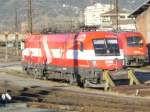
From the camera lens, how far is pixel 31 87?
3438 cm

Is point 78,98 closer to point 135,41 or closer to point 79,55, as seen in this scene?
point 79,55

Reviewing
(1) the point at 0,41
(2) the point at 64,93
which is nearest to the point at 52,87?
(2) the point at 64,93

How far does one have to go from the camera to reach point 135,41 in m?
47.3

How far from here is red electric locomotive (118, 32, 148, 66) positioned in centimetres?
4672

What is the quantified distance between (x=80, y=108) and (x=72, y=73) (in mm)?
13068

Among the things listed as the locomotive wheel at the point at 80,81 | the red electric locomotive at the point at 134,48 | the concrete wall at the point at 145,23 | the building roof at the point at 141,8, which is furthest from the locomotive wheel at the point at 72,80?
the concrete wall at the point at 145,23

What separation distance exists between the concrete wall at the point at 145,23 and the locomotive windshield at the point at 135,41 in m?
4.75

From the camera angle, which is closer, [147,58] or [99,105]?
[99,105]

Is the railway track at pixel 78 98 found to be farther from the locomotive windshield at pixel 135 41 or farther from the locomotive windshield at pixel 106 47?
the locomotive windshield at pixel 135 41

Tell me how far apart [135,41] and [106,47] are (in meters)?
15.4

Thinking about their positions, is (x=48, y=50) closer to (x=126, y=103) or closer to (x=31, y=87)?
(x=31, y=87)

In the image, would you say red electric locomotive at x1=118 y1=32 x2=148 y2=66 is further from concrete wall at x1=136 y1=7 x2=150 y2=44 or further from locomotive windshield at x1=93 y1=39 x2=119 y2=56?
locomotive windshield at x1=93 y1=39 x2=119 y2=56

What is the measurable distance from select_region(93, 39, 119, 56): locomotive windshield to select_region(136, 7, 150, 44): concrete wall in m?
19.5

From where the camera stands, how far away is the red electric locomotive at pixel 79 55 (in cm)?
3177
